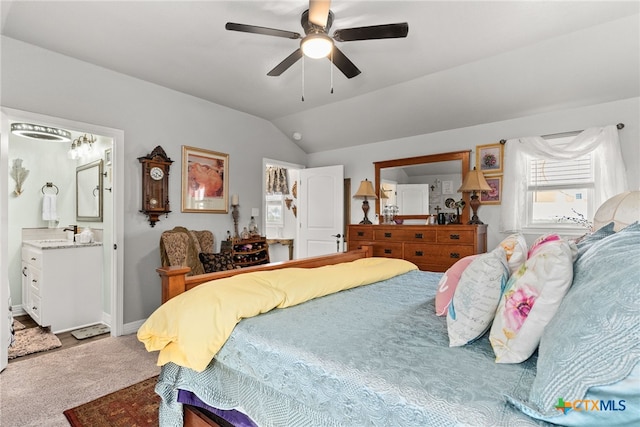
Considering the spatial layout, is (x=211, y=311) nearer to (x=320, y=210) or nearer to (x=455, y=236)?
(x=455, y=236)

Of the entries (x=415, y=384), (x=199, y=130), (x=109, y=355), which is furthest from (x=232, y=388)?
Answer: (x=199, y=130)

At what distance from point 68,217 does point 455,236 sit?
5058 millimetres

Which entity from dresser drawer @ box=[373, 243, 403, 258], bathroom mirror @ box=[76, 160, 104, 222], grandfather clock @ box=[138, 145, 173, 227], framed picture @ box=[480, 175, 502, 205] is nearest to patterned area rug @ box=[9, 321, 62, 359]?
bathroom mirror @ box=[76, 160, 104, 222]

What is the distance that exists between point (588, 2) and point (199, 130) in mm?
3859

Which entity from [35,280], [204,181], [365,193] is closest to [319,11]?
[204,181]

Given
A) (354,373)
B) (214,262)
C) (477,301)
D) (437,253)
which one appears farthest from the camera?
(437,253)

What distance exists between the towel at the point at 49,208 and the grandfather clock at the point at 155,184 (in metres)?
1.77

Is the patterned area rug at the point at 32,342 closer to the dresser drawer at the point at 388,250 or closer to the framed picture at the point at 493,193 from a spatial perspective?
the dresser drawer at the point at 388,250

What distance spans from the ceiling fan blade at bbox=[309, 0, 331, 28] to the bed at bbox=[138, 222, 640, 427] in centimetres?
165

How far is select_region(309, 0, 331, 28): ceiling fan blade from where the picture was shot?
187 centimetres

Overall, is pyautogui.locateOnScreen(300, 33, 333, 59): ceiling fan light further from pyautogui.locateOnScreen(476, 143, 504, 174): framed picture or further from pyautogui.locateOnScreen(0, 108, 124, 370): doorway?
pyautogui.locateOnScreen(476, 143, 504, 174): framed picture

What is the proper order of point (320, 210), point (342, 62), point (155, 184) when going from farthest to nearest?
point (320, 210) < point (155, 184) < point (342, 62)

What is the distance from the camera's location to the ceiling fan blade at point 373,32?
6.60 feet

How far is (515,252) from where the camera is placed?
1.43 metres
